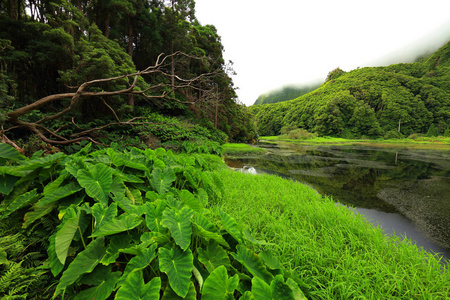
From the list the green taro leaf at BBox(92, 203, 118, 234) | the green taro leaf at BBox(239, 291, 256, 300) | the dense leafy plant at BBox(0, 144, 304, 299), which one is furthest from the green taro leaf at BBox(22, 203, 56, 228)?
the green taro leaf at BBox(239, 291, 256, 300)

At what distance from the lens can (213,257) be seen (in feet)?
4.30

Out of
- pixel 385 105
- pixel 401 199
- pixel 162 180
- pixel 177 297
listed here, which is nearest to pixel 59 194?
pixel 162 180

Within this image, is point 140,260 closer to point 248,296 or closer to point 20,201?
point 248,296

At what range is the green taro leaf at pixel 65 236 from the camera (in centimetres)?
116

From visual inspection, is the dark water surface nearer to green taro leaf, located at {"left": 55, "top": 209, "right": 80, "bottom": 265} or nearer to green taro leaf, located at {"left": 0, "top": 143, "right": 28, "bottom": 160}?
green taro leaf, located at {"left": 55, "top": 209, "right": 80, "bottom": 265}

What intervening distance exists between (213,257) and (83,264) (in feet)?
2.80

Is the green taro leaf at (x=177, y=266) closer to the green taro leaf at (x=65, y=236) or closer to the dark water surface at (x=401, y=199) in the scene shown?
the green taro leaf at (x=65, y=236)

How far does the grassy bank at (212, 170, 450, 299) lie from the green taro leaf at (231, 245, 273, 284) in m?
0.36

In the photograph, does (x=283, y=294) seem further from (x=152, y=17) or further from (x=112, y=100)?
(x=152, y=17)

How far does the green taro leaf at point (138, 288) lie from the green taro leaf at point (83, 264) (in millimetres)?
290

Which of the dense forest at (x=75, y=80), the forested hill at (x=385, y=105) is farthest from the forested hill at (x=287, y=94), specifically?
the dense forest at (x=75, y=80)

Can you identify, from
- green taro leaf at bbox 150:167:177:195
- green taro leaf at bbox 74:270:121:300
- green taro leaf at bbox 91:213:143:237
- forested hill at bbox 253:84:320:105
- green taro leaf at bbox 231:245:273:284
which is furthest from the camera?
forested hill at bbox 253:84:320:105

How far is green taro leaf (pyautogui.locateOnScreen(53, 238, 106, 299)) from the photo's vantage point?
3.38 ft

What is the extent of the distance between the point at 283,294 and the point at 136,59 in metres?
17.8
